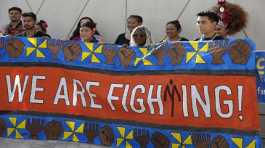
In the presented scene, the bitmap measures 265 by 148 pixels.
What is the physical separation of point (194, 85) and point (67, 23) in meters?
4.64

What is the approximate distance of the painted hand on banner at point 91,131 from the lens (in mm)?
5156

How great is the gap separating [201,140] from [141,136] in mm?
625

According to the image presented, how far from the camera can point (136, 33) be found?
5.56 meters

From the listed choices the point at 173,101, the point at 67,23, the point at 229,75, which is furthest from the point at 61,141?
the point at 67,23

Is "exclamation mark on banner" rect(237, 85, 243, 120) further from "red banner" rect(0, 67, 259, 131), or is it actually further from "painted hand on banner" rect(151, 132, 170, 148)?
"painted hand on banner" rect(151, 132, 170, 148)

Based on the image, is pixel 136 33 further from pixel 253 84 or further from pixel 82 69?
pixel 253 84

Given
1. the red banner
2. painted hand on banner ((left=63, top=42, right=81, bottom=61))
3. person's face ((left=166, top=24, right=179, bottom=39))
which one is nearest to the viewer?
the red banner

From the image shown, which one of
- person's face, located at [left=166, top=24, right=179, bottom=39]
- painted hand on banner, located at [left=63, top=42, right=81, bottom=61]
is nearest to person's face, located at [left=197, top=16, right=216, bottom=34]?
painted hand on banner, located at [left=63, top=42, right=81, bottom=61]

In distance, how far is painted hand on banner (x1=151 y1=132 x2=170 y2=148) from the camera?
15.9ft

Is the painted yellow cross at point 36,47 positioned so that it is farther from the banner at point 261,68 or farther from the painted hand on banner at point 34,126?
the banner at point 261,68

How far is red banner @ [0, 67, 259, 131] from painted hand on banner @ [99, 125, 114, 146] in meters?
0.13

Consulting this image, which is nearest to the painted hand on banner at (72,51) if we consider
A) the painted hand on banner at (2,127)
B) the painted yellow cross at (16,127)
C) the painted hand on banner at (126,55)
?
the painted hand on banner at (126,55)

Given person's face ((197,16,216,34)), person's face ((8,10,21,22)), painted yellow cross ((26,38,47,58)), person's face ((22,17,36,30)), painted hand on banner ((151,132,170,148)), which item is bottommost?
painted hand on banner ((151,132,170,148))

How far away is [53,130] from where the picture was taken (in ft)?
17.4
